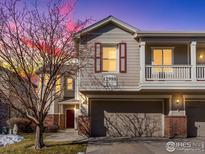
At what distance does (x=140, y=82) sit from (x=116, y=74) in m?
1.77

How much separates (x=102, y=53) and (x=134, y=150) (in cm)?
737

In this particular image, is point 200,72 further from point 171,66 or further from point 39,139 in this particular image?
point 39,139

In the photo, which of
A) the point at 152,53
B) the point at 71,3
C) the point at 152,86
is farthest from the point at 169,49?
the point at 71,3

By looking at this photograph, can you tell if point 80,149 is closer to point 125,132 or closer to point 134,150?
point 134,150

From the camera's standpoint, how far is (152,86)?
62.6 ft

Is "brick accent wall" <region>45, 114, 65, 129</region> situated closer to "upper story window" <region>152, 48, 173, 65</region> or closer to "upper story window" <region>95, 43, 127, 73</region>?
"upper story window" <region>95, 43, 127, 73</region>

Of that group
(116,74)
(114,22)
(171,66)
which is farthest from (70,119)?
(171,66)

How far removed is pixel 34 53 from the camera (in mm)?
16578

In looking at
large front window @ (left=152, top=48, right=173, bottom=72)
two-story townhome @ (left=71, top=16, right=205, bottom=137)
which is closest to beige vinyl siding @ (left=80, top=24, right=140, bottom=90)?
two-story townhome @ (left=71, top=16, right=205, bottom=137)

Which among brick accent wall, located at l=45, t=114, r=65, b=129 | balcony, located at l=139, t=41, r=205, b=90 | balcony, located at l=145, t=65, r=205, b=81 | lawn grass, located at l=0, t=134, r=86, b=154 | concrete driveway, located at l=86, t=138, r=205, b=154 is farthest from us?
brick accent wall, located at l=45, t=114, r=65, b=129

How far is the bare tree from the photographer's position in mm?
15992

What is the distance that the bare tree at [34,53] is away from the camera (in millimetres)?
15992

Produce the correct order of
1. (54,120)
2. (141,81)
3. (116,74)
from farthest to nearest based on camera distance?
(54,120) < (116,74) < (141,81)

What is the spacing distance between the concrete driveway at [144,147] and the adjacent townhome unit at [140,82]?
2457 millimetres
